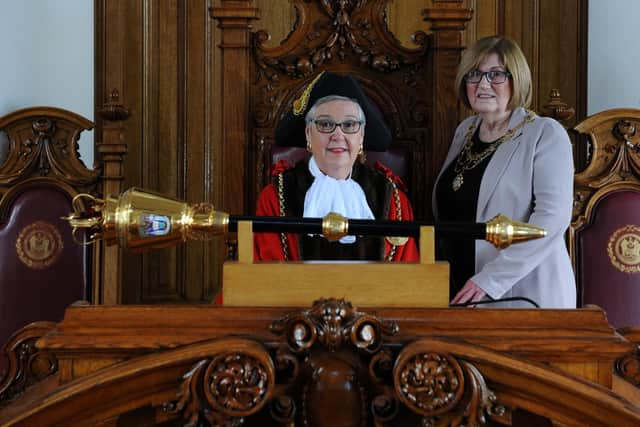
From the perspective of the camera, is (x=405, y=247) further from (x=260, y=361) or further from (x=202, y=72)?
(x=260, y=361)

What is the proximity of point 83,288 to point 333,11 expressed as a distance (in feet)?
4.52

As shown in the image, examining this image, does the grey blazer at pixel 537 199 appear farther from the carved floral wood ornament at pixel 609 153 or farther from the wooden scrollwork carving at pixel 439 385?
the wooden scrollwork carving at pixel 439 385

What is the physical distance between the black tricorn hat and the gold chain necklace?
26cm

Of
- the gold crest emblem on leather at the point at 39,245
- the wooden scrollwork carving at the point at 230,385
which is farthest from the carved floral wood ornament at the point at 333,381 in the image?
the gold crest emblem on leather at the point at 39,245

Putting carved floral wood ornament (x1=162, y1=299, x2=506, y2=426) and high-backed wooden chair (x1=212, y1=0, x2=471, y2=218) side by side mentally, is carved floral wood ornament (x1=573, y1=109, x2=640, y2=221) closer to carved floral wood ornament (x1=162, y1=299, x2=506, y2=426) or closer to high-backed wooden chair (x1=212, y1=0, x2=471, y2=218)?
high-backed wooden chair (x1=212, y1=0, x2=471, y2=218)

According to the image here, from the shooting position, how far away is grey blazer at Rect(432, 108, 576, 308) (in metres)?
2.60

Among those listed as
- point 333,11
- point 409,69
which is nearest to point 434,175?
point 409,69

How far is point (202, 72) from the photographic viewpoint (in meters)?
3.71

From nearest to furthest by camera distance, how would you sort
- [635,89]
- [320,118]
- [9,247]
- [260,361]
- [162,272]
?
[260,361] < [320,118] < [9,247] < [635,89] < [162,272]

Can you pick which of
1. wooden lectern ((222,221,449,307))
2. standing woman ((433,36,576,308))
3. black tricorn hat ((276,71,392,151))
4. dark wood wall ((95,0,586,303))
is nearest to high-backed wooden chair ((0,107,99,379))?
dark wood wall ((95,0,586,303))

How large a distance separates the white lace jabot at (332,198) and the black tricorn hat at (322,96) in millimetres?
164

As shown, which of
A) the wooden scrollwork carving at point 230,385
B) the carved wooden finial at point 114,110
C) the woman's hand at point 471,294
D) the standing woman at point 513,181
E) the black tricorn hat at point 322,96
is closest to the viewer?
the wooden scrollwork carving at point 230,385

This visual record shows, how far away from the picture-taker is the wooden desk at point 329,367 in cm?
101

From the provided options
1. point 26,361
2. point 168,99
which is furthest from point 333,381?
point 168,99
